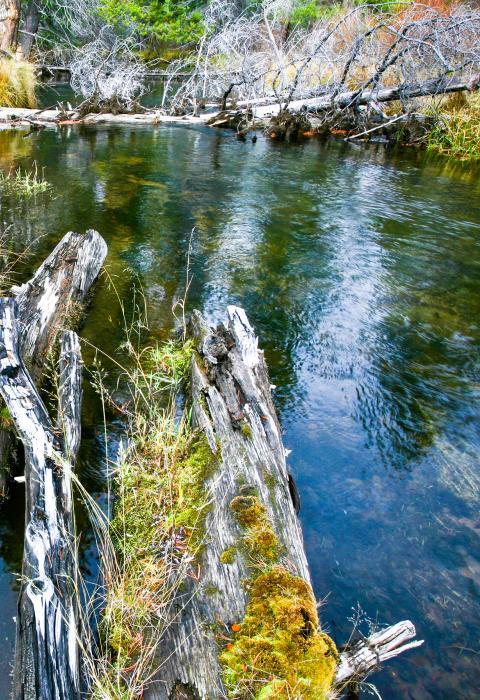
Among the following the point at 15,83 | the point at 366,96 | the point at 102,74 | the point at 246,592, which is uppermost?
the point at 366,96

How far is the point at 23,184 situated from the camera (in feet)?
29.5

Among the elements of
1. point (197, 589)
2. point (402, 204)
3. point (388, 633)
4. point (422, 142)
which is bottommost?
point (197, 589)

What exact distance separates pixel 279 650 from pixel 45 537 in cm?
114

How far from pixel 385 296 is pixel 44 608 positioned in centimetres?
553

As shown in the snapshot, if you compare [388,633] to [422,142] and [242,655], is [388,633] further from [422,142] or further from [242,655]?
[422,142]

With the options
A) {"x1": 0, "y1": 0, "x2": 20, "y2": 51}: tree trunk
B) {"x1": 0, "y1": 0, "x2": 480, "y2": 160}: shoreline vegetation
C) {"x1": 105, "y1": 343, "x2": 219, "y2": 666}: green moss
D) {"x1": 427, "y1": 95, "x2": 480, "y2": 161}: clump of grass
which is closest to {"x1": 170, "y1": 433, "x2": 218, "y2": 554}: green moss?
{"x1": 105, "y1": 343, "x2": 219, "y2": 666}: green moss

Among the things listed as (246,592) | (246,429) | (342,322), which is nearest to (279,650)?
(246,592)

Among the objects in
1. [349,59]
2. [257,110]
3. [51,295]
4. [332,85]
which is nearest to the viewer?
[51,295]

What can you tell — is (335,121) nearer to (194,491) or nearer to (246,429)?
(246,429)

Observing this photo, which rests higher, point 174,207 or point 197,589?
point 174,207

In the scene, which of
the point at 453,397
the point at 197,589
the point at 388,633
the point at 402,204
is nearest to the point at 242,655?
the point at 197,589

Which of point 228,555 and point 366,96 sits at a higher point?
point 366,96

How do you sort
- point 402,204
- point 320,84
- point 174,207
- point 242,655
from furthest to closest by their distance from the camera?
point 320,84, point 402,204, point 174,207, point 242,655

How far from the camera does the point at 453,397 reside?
15.6 feet
